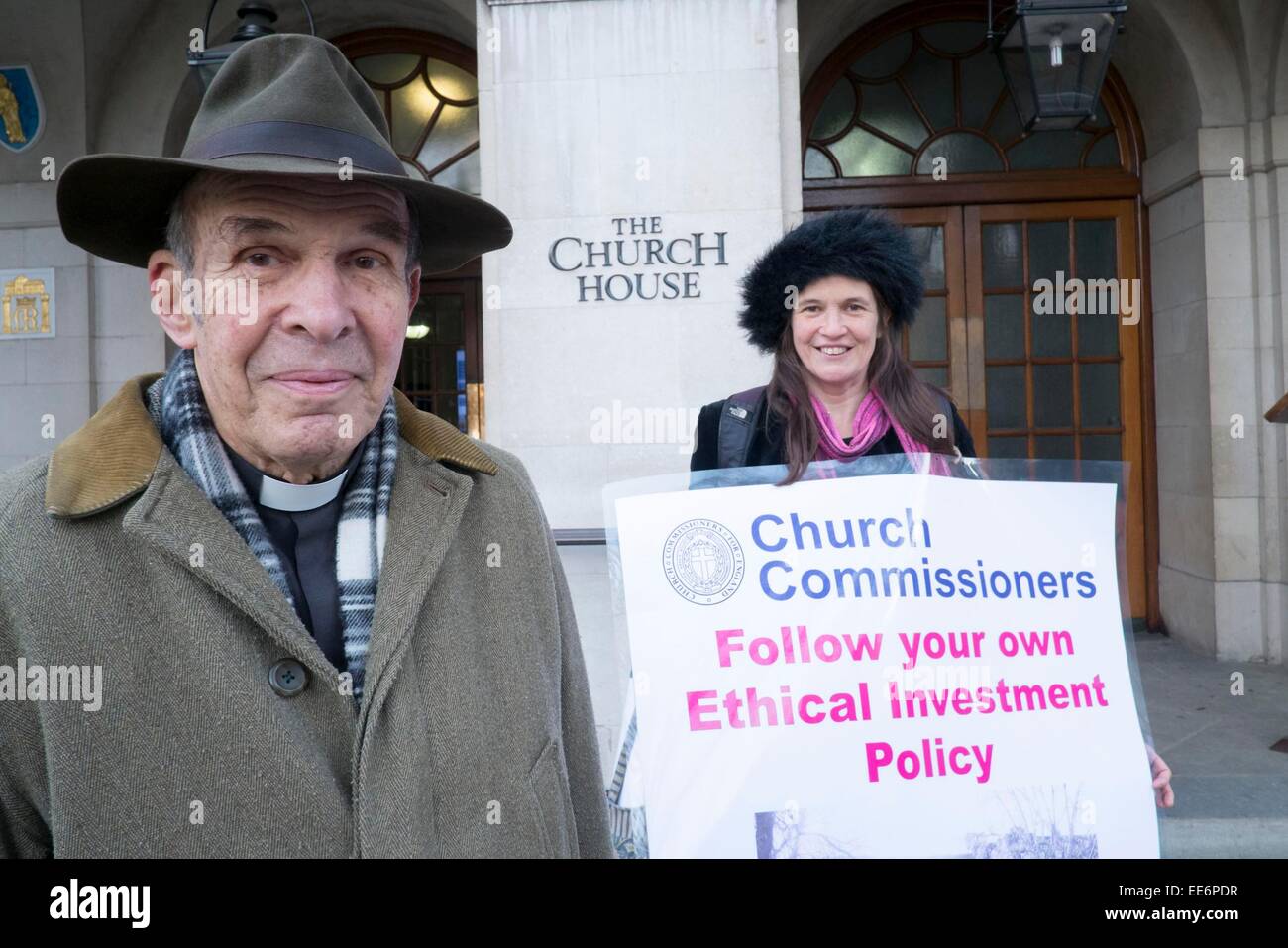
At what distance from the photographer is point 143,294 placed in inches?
268

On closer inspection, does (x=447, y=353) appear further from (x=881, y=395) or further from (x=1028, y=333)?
(x=881, y=395)

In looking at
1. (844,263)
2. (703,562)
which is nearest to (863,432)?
(844,263)

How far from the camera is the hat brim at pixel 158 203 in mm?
1293

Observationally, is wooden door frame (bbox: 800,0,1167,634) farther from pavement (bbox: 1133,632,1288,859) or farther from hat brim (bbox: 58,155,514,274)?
hat brim (bbox: 58,155,514,274)

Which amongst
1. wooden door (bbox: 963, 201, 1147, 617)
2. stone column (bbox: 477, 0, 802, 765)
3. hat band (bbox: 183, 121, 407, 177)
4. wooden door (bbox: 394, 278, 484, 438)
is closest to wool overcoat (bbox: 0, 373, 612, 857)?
hat band (bbox: 183, 121, 407, 177)

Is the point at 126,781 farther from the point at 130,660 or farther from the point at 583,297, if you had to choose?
the point at 583,297

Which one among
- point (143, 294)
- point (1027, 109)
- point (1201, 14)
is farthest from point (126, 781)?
point (1201, 14)

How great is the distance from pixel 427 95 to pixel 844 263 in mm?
5571

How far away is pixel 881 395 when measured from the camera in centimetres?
260

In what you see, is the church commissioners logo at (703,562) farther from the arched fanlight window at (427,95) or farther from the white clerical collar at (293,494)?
the arched fanlight window at (427,95)

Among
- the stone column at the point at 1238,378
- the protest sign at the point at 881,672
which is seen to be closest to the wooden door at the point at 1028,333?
the stone column at the point at 1238,378

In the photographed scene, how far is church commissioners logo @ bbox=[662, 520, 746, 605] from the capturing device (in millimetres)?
2037

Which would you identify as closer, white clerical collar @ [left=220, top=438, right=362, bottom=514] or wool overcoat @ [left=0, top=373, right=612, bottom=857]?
wool overcoat @ [left=0, top=373, right=612, bottom=857]

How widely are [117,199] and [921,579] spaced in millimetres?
1651
